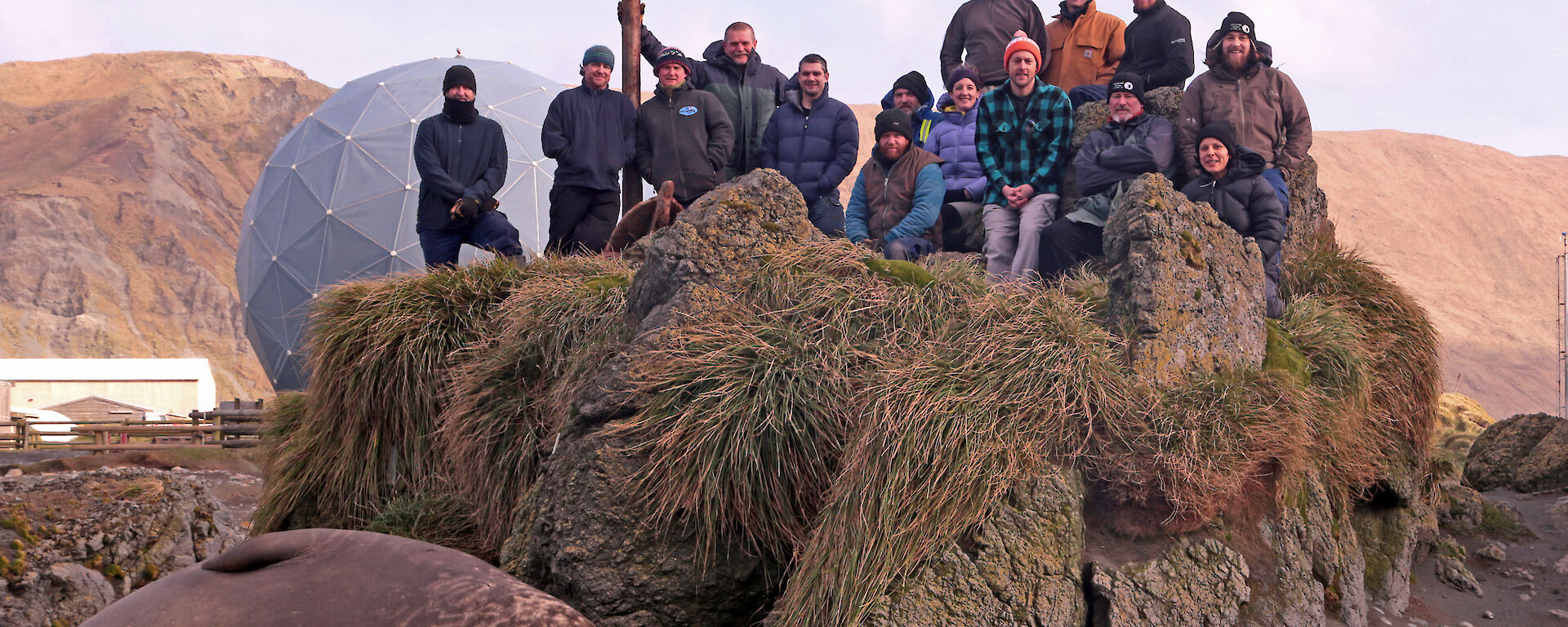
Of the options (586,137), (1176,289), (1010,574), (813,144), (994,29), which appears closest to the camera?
(1010,574)

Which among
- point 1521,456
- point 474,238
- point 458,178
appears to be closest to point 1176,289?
point 474,238

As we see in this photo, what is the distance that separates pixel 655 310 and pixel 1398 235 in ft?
256

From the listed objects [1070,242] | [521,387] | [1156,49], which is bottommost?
[521,387]

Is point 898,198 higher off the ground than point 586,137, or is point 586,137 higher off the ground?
point 586,137

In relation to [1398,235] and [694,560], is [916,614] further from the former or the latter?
[1398,235]

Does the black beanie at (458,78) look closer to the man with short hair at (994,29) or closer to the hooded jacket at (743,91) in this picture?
the hooded jacket at (743,91)

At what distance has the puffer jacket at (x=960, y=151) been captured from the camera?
7551mm

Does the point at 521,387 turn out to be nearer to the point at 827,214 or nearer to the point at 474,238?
the point at 474,238

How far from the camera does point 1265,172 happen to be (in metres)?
6.53

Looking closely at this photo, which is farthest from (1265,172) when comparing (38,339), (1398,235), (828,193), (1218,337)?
Result: (1398,235)

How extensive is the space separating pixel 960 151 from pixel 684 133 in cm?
203

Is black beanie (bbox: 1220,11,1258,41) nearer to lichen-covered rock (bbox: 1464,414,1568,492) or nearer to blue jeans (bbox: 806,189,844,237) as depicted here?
blue jeans (bbox: 806,189,844,237)

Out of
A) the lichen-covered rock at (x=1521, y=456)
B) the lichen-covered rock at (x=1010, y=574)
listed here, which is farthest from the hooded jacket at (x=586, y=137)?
the lichen-covered rock at (x=1521, y=456)

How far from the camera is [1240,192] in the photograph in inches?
235
